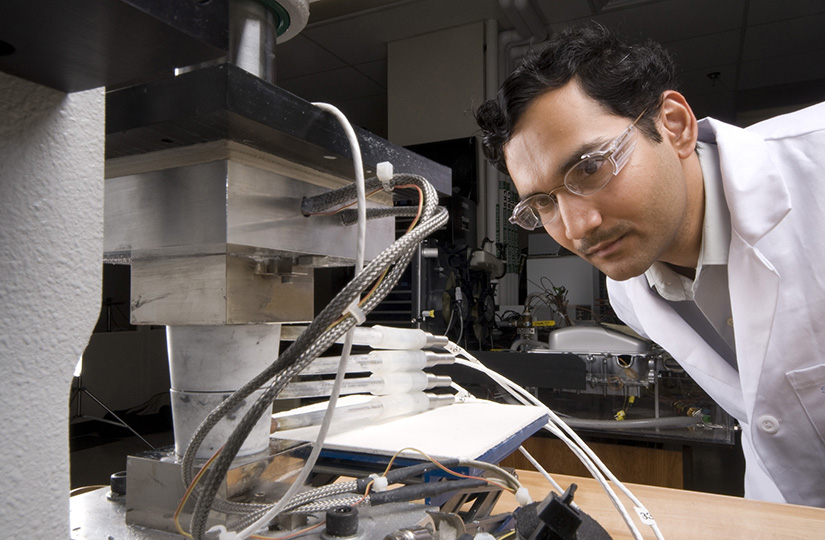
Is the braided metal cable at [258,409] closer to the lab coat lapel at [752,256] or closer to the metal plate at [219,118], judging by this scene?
the metal plate at [219,118]

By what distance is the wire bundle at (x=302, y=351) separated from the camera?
453mm

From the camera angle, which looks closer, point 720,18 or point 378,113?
point 720,18

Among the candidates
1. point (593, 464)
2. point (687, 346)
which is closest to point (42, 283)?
point (593, 464)

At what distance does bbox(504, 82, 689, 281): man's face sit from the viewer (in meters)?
1.08

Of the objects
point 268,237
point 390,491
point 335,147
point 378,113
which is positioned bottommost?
point 390,491

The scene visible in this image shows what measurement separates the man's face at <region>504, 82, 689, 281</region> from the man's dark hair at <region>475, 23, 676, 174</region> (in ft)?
0.08

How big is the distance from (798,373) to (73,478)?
364 centimetres

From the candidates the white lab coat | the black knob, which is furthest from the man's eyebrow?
the black knob

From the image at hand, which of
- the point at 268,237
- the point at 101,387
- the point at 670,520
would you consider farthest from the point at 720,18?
the point at 101,387

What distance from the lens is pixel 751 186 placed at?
1.10 metres

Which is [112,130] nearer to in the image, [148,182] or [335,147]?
[148,182]

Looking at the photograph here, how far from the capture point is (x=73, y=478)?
3.17 meters

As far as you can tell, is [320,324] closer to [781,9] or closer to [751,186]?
[751,186]

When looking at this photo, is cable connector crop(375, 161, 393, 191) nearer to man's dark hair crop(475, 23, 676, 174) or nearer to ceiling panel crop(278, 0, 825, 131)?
man's dark hair crop(475, 23, 676, 174)
